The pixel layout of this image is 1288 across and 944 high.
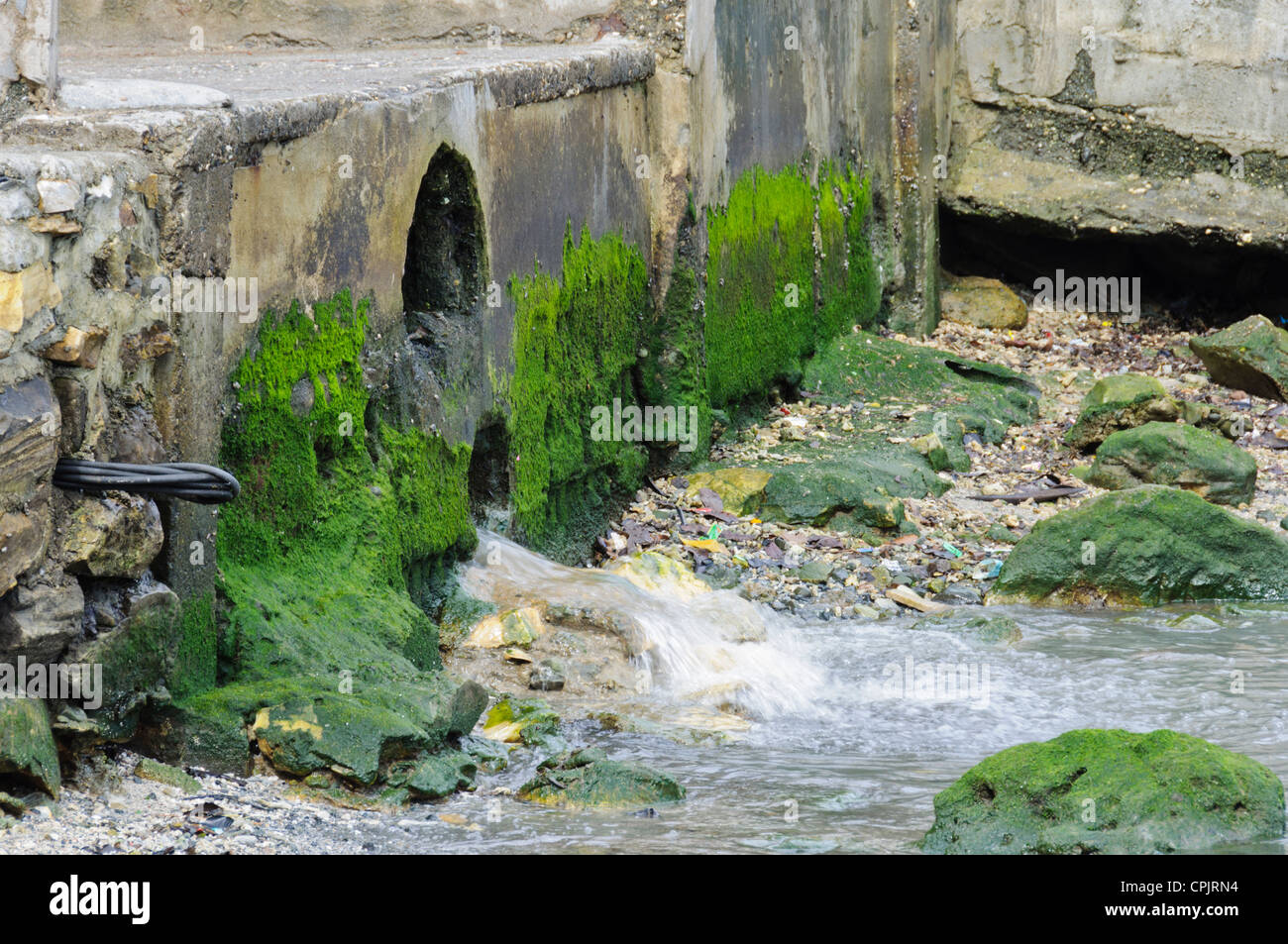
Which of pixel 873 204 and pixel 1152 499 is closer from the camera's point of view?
pixel 1152 499

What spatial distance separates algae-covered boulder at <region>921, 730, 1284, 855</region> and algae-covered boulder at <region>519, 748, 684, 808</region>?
693 mm

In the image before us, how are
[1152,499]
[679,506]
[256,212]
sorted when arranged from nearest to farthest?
[256,212]
[1152,499]
[679,506]

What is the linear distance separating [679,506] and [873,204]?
13.0 ft

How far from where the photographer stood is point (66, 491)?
330 centimetres

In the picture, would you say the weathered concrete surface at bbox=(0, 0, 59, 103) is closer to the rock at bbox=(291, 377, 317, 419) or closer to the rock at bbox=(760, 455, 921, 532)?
the rock at bbox=(291, 377, 317, 419)

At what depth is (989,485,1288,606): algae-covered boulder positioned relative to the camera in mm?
6242

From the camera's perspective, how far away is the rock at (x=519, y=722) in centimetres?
436

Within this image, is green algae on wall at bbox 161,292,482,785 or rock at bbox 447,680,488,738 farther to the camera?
rock at bbox 447,680,488,738

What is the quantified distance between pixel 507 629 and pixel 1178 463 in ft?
12.9

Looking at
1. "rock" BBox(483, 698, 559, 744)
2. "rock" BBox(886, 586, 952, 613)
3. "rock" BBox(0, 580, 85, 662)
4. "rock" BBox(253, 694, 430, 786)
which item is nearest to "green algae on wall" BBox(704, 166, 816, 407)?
"rock" BBox(886, 586, 952, 613)

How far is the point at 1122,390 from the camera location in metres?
8.52

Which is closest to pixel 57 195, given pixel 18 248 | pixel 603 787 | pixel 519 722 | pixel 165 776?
pixel 18 248

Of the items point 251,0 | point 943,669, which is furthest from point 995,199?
point 943,669

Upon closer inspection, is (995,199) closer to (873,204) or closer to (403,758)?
(873,204)
